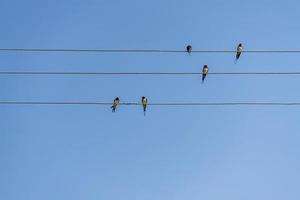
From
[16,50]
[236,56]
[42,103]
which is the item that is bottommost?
[42,103]

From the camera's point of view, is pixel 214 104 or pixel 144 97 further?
pixel 144 97

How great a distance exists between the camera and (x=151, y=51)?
924 inches

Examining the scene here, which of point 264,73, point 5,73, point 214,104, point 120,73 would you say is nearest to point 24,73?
point 5,73

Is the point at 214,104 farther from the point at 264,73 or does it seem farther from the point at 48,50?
the point at 48,50

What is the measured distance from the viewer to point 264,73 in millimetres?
22953

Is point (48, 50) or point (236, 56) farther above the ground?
point (236, 56)

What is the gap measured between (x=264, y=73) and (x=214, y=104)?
67.8 inches

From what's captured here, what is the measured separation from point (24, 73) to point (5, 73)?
55cm

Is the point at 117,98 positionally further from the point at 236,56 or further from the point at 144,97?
the point at 236,56

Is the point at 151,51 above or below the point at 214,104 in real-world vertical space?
above

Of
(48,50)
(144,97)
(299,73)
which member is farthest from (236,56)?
(48,50)

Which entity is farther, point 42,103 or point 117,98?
point 117,98

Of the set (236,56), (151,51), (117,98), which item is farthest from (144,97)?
(151,51)

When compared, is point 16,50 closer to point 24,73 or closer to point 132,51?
point 24,73
